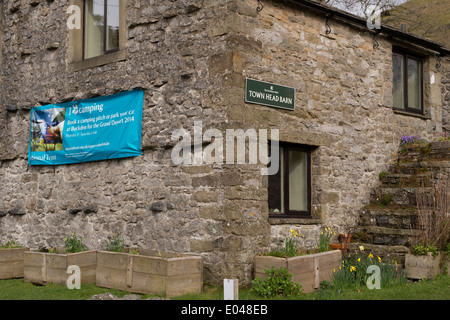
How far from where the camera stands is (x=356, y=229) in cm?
984

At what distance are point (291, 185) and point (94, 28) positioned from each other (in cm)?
462

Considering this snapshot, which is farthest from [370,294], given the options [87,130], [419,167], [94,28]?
[94,28]

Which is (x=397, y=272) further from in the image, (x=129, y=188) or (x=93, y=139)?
(x=93, y=139)

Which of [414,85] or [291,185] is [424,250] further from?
[414,85]

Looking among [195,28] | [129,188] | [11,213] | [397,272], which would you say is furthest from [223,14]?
[11,213]

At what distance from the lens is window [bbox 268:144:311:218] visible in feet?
29.0

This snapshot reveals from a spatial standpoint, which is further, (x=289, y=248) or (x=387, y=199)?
(x=387, y=199)

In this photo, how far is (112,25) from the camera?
32.8 ft

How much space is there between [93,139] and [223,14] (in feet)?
10.6

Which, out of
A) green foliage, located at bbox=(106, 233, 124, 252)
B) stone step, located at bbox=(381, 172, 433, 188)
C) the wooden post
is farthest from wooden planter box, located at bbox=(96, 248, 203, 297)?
stone step, located at bbox=(381, 172, 433, 188)

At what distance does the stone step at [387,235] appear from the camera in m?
8.98

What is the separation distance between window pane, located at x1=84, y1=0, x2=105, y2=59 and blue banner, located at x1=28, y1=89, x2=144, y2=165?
1.03 metres

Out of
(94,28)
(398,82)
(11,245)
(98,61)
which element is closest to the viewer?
(98,61)

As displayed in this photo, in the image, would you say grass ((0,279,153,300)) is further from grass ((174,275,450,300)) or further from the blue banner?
the blue banner
